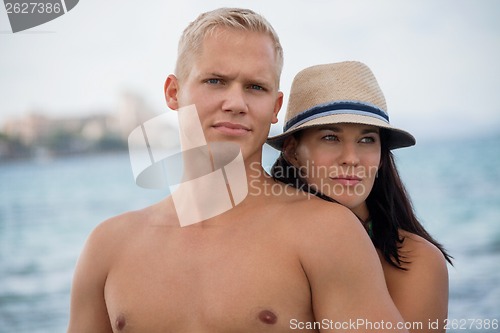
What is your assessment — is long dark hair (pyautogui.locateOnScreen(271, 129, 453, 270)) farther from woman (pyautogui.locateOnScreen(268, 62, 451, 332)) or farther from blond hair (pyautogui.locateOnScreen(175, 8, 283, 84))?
blond hair (pyautogui.locateOnScreen(175, 8, 283, 84))

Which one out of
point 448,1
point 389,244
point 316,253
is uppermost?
point 316,253

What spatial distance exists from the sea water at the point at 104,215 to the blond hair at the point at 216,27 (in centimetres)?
292

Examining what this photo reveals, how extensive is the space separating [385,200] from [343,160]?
0.33m

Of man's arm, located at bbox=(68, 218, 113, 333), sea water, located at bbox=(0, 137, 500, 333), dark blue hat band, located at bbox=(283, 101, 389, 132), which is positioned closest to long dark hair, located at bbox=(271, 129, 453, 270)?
dark blue hat band, located at bbox=(283, 101, 389, 132)

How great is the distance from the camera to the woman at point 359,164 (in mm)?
2273

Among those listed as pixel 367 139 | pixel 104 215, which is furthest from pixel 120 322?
pixel 104 215

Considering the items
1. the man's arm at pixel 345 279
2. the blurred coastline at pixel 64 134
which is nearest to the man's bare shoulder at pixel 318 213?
the man's arm at pixel 345 279

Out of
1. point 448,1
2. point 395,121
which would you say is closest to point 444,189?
point 395,121

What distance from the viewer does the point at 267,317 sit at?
1979 millimetres

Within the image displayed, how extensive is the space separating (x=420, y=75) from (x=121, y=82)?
8132 millimetres

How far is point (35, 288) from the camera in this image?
35.3 feet

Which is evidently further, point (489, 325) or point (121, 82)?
point (121, 82)

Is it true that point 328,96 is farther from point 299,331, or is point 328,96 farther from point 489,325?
point 489,325

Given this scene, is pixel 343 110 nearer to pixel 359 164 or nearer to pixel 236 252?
pixel 359 164
